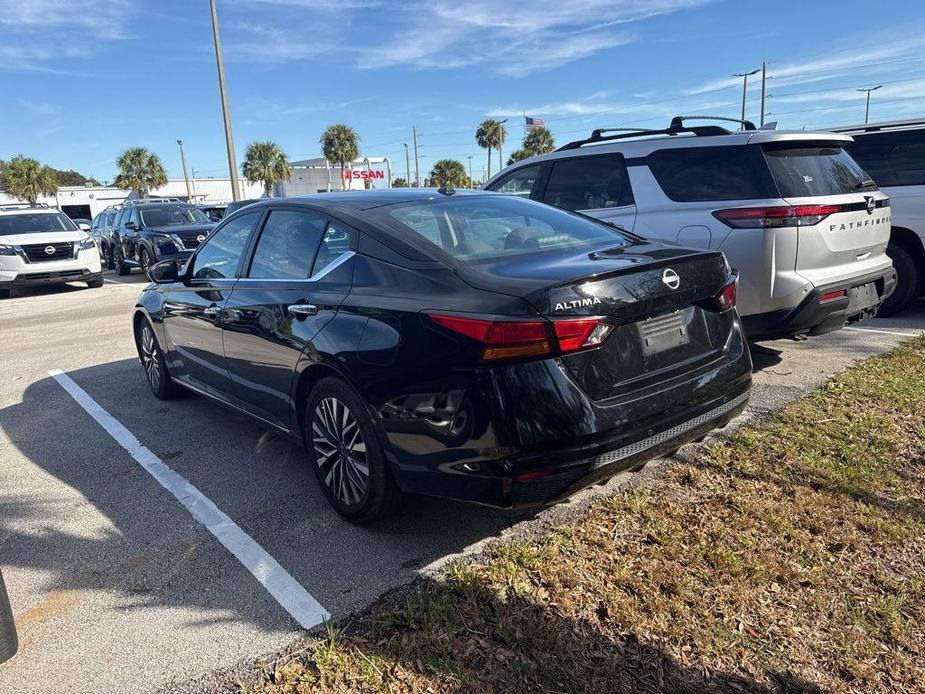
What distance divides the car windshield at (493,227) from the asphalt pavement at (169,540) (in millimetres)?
1329

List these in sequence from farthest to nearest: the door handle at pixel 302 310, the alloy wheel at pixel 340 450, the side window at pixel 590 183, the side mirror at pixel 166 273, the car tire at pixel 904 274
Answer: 1. the car tire at pixel 904 274
2. the side window at pixel 590 183
3. the side mirror at pixel 166 273
4. the door handle at pixel 302 310
5. the alloy wheel at pixel 340 450

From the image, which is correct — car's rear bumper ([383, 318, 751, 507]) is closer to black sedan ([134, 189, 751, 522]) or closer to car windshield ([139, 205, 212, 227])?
black sedan ([134, 189, 751, 522])

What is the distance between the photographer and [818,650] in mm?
2365

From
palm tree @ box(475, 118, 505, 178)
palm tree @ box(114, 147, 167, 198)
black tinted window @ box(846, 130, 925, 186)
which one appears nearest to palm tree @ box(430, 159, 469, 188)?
palm tree @ box(475, 118, 505, 178)

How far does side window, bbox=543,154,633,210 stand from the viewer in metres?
5.88

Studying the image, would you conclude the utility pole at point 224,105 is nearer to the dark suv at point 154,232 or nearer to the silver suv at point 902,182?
the dark suv at point 154,232

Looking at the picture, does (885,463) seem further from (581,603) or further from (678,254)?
(581,603)

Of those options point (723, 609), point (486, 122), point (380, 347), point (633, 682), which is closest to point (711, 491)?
point (723, 609)

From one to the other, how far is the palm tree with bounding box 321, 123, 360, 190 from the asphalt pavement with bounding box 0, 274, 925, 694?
2488 inches

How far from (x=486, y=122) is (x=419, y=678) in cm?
7299

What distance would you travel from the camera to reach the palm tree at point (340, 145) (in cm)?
6525

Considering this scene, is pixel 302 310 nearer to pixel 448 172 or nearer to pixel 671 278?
pixel 671 278

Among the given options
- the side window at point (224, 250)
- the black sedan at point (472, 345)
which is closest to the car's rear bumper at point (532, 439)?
the black sedan at point (472, 345)

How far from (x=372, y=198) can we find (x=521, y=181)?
3.37 m
